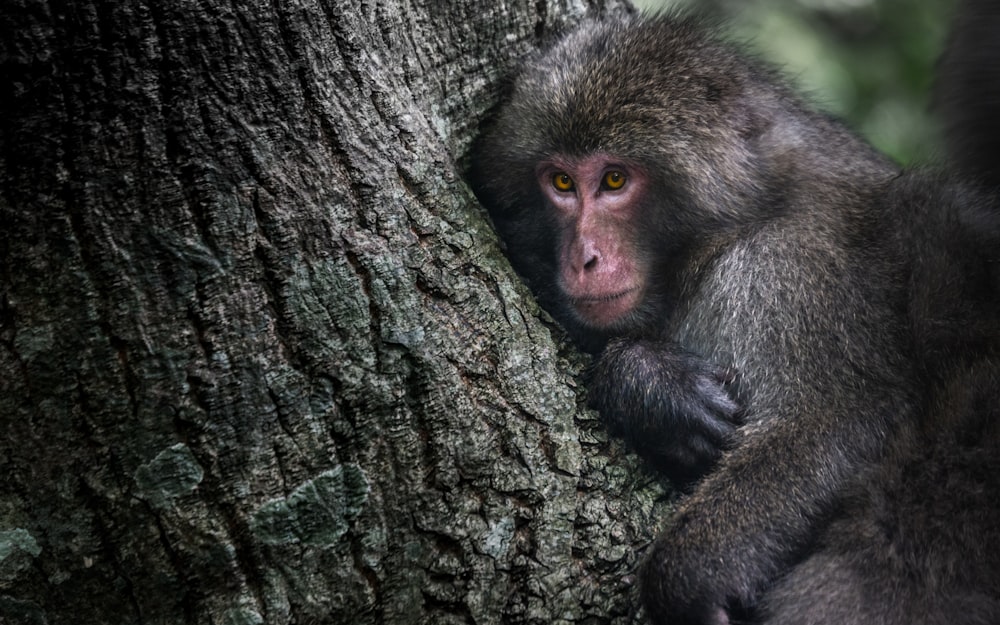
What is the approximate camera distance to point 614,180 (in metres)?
3.41

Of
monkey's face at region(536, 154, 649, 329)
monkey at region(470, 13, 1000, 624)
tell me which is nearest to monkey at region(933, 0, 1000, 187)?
monkey at region(470, 13, 1000, 624)

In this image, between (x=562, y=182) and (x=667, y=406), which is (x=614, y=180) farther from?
(x=667, y=406)

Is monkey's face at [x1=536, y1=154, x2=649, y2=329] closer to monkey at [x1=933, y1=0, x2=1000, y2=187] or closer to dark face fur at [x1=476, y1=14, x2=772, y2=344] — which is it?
dark face fur at [x1=476, y1=14, x2=772, y2=344]

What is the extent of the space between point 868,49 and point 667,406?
4.33 metres

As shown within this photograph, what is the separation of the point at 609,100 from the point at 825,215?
35.0 inches

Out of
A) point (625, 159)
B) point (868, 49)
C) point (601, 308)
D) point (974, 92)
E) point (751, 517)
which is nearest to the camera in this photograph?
point (751, 517)

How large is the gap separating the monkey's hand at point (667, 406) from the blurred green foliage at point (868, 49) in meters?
2.93

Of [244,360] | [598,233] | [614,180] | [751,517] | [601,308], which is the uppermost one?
[244,360]

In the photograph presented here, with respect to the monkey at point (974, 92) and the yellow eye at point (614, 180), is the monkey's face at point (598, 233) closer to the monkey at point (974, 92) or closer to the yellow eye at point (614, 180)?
the yellow eye at point (614, 180)

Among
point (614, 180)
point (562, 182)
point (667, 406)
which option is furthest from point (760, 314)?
point (562, 182)

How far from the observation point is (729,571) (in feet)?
8.95

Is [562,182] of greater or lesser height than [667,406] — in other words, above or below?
above

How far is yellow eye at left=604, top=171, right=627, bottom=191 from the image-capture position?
11.2 ft

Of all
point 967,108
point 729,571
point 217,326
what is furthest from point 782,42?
point 217,326
